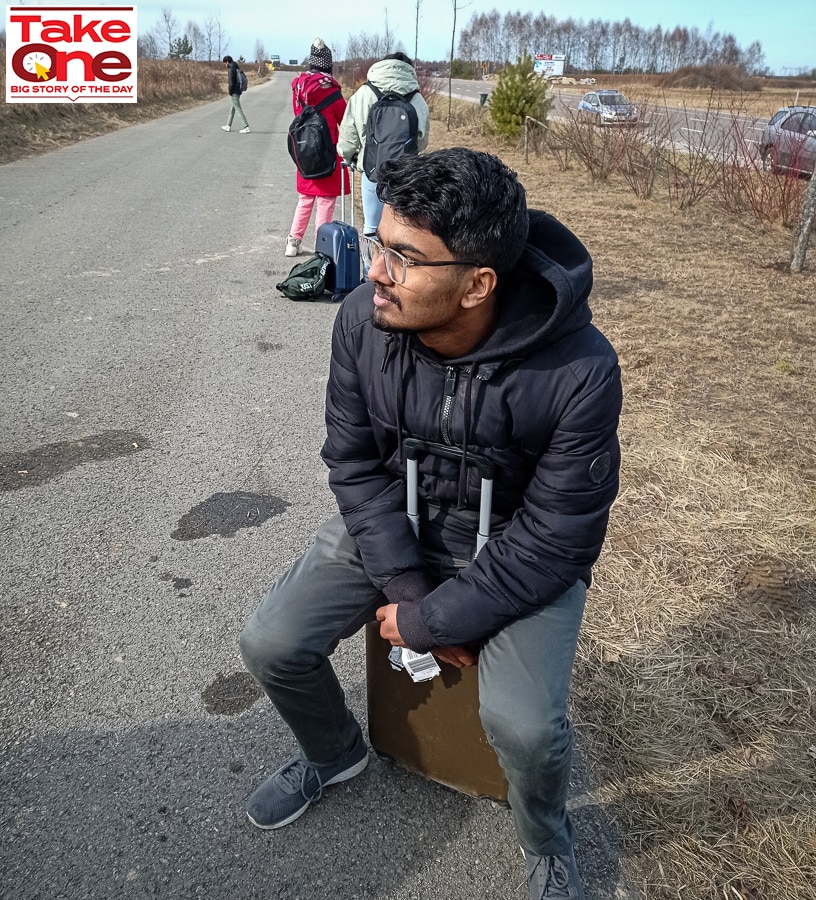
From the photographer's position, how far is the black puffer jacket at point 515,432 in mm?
1800

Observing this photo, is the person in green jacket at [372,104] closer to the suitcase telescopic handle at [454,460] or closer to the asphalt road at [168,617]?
the asphalt road at [168,617]

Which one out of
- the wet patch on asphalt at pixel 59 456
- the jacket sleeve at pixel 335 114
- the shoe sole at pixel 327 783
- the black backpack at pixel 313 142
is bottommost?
the shoe sole at pixel 327 783

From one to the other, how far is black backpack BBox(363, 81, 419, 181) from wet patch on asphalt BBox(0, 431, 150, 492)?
303 centimetres

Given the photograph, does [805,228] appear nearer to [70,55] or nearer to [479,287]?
[479,287]

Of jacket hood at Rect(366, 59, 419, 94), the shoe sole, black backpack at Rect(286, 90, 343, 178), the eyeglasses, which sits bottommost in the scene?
the shoe sole

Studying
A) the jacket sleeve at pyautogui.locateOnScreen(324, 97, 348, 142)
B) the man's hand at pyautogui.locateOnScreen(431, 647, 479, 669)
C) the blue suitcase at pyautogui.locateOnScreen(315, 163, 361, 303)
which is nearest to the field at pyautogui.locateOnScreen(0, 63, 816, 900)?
the man's hand at pyautogui.locateOnScreen(431, 647, 479, 669)

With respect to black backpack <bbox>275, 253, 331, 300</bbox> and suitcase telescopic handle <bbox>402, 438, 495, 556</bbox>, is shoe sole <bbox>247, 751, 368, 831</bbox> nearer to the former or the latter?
suitcase telescopic handle <bbox>402, 438, 495, 556</bbox>

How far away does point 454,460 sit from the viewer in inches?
76.7

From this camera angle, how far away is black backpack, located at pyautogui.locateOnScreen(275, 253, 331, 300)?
20.8 feet

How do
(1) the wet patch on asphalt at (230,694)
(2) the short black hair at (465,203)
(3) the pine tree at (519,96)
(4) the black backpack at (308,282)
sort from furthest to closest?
(3) the pine tree at (519,96), (4) the black backpack at (308,282), (1) the wet patch on asphalt at (230,694), (2) the short black hair at (465,203)

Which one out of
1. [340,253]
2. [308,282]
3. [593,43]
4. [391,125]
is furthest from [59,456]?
[593,43]

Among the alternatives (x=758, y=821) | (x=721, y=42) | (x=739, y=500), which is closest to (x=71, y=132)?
(x=739, y=500)

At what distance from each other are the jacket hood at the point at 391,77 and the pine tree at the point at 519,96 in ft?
39.1

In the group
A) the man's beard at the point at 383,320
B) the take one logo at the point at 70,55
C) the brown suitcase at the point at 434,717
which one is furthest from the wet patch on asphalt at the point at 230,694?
the take one logo at the point at 70,55
